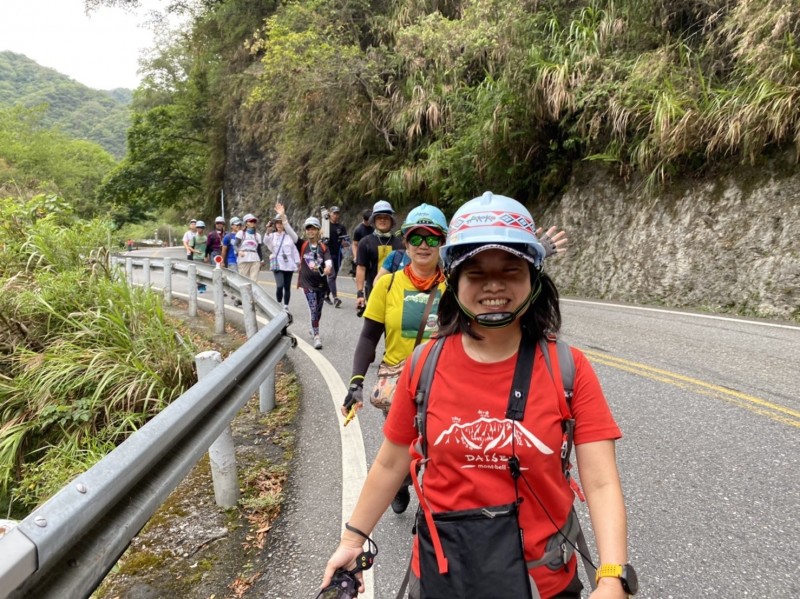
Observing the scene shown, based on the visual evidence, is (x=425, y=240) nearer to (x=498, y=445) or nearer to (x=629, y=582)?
(x=498, y=445)

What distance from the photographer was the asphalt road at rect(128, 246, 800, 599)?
273 cm

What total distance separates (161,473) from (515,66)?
1304 centimetres

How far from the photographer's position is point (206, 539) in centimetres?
304

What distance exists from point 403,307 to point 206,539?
5.36 ft

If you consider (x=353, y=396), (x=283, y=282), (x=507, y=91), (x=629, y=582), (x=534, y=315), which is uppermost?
(x=507, y=91)

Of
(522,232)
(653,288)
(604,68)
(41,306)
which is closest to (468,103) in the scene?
(604,68)

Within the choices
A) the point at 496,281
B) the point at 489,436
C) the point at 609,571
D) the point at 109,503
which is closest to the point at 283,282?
the point at 109,503

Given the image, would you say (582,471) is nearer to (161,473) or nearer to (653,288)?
(161,473)

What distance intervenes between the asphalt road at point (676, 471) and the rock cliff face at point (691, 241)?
A: 268 centimetres

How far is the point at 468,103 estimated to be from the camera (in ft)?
51.5

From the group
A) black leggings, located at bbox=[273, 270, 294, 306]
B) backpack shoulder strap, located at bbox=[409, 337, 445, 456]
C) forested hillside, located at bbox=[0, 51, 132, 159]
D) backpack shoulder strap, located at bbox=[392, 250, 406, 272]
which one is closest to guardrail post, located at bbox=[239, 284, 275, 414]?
backpack shoulder strap, located at bbox=[392, 250, 406, 272]

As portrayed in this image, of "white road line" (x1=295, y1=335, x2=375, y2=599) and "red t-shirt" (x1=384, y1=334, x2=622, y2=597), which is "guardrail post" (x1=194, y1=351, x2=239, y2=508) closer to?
"white road line" (x1=295, y1=335, x2=375, y2=599)

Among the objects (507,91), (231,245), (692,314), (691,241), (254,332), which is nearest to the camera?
(254,332)

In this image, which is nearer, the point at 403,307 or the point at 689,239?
the point at 403,307
